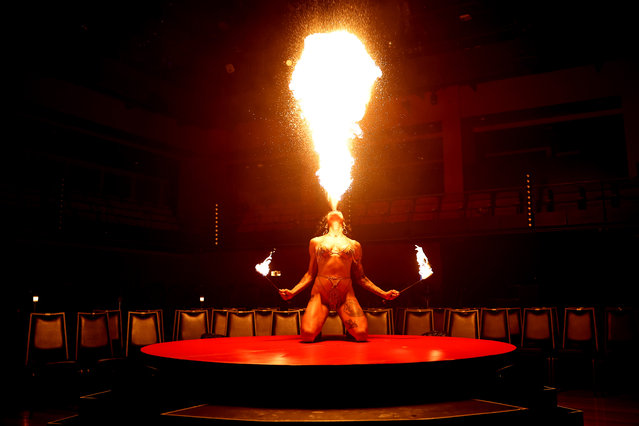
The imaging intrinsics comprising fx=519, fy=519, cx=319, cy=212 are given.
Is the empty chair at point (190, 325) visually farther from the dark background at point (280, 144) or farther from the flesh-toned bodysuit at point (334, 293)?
the dark background at point (280, 144)

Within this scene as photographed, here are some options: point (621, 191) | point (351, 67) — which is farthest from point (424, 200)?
point (351, 67)

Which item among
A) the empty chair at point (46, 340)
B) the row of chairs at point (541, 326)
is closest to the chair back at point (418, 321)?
the row of chairs at point (541, 326)

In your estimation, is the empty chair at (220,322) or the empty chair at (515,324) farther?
the empty chair at (220,322)

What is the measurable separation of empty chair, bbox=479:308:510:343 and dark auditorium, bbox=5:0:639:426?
3cm

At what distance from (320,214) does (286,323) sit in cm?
636

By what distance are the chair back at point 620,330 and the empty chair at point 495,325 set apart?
1.23 metres

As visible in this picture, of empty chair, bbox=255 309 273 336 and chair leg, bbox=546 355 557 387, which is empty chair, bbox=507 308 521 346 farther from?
empty chair, bbox=255 309 273 336

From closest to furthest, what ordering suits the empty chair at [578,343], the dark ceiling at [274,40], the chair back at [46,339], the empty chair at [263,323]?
the chair back at [46,339] < the empty chair at [578,343] < the empty chair at [263,323] < the dark ceiling at [274,40]

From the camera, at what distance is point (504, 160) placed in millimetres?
15234

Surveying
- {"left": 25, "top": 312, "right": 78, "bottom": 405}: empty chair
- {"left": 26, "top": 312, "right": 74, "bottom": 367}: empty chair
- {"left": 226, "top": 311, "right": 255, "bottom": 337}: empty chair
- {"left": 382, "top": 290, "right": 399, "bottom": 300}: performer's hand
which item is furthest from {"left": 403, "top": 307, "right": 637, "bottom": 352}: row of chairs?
{"left": 26, "top": 312, "right": 74, "bottom": 367}: empty chair

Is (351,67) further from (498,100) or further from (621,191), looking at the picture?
(621,191)

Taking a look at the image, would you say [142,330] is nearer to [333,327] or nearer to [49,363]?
[49,363]

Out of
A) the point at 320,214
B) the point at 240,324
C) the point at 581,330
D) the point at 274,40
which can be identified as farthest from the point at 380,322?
the point at 274,40

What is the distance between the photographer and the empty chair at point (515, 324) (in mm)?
6984
